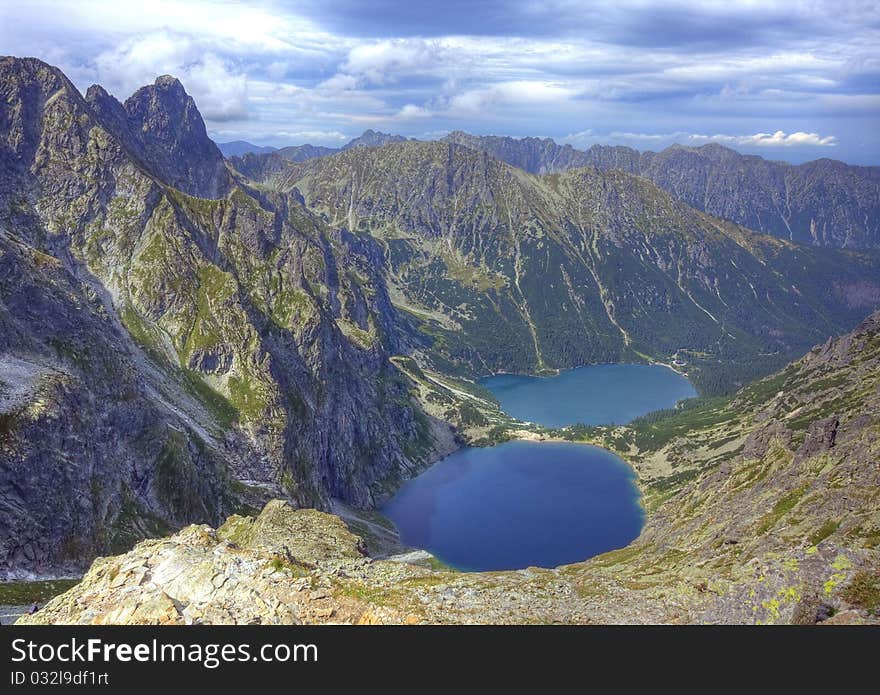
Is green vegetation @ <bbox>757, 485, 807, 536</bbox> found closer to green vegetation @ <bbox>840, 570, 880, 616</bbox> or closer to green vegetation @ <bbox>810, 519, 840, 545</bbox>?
green vegetation @ <bbox>810, 519, 840, 545</bbox>

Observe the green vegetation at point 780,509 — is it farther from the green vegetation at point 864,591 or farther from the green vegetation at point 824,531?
the green vegetation at point 864,591

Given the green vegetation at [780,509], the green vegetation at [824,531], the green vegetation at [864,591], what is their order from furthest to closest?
the green vegetation at [780,509] → the green vegetation at [824,531] → the green vegetation at [864,591]

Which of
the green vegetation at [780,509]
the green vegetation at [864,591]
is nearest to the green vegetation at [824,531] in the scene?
the green vegetation at [780,509]

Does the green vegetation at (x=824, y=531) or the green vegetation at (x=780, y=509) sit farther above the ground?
the green vegetation at (x=824, y=531)

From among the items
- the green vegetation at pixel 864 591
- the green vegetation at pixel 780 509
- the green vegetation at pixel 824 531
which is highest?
the green vegetation at pixel 864 591

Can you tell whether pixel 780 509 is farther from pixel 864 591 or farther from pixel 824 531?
pixel 864 591

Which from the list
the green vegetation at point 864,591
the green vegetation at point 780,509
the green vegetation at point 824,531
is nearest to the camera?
the green vegetation at point 864,591

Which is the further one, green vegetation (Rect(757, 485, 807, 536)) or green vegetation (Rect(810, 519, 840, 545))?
green vegetation (Rect(757, 485, 807, 536))

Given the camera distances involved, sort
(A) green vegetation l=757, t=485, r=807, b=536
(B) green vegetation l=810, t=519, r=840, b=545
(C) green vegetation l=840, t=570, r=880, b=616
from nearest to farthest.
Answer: (C) green vegetation l=840, t=570, r=880, b=616, (B) green vegetation l=810, t=519, r=840, b=545, (A) green vegetation l=757, t=485, r=807, b=536

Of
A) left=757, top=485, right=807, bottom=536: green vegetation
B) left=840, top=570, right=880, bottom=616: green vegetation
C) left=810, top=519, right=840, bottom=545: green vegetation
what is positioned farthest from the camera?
left=757, top=485, right=807, bottom=536: green vegetation

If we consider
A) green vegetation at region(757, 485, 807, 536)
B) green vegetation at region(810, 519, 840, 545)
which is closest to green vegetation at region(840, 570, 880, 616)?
green vegetation at region(810, 519, 840, 545)
